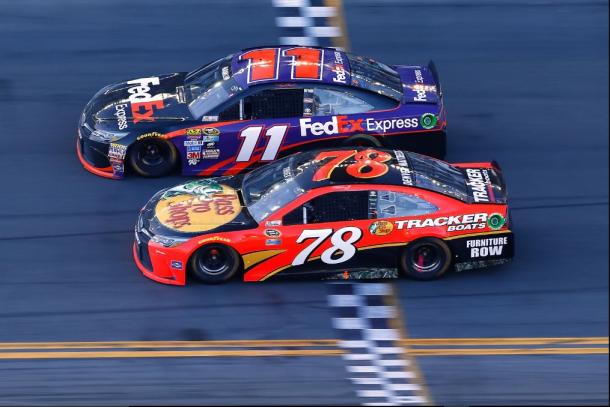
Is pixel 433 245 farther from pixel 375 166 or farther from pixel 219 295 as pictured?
pixel 219 295

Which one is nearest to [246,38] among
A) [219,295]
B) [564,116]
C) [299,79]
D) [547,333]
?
[299,79]

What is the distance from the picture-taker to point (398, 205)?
1284 centimetres

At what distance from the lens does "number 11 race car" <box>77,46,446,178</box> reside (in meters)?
14.7

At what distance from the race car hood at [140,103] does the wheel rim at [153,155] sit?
0.33 metres

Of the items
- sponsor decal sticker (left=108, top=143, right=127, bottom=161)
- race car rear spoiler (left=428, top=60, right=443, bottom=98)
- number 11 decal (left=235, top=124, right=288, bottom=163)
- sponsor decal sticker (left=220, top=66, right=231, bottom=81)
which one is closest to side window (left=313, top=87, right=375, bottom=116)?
number 11 decal (left=235, top=124, right=288, bottom=163)

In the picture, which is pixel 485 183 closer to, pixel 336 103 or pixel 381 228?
pixel 381 228

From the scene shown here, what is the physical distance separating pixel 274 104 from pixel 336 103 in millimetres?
739

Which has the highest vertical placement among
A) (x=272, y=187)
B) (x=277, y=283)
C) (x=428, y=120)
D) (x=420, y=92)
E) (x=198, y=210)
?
(x=420, y=92)

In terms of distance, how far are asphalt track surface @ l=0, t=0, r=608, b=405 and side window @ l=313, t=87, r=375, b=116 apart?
1562 mm

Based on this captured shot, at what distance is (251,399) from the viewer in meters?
11.5

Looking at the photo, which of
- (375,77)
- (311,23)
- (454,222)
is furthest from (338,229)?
(311,23)

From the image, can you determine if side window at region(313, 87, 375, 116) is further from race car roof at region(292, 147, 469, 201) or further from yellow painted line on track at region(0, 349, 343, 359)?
yellow painted line on track at region(0, 349, 343, 359)

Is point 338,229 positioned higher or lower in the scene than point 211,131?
lower

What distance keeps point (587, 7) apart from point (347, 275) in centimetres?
771
